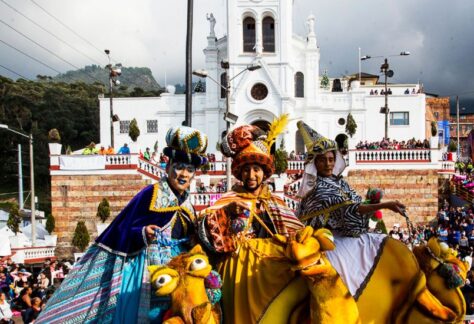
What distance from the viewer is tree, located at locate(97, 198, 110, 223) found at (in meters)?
23.6

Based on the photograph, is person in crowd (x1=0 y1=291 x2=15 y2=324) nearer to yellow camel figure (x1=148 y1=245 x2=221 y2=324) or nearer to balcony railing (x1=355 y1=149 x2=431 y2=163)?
yellow camel figure (x1=148 y1=245 x2=221 y2=324)

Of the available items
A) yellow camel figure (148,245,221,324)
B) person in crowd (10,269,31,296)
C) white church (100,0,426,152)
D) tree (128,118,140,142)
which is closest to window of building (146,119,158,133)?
white church (100,0,426,152)

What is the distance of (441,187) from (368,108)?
13.0m

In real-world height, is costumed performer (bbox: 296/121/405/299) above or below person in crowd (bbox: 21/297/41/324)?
above

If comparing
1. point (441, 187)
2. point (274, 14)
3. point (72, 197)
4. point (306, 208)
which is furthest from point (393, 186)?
point (306, 208)

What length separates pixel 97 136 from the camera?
207 feet

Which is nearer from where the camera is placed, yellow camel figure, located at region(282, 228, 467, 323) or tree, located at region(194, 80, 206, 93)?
yellow camel figure, located at region(282, 228, 467, 323)

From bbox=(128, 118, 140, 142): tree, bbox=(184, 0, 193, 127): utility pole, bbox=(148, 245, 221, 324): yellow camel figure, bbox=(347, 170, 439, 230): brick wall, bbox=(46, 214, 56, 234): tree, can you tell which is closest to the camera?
bbox=(148, 245, 221, 324): yellow camel figure

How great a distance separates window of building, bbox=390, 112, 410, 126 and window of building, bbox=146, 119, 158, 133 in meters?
16.7

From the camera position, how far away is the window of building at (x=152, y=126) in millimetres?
40344

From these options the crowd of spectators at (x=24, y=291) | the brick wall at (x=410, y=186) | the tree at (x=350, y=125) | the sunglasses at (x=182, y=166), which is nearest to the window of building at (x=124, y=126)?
the tree at (x=350, y=125)

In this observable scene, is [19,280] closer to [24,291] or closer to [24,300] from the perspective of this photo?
[24,291]

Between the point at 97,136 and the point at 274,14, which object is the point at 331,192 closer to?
the point at 274,14

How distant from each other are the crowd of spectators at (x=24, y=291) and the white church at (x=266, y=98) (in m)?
21.2
